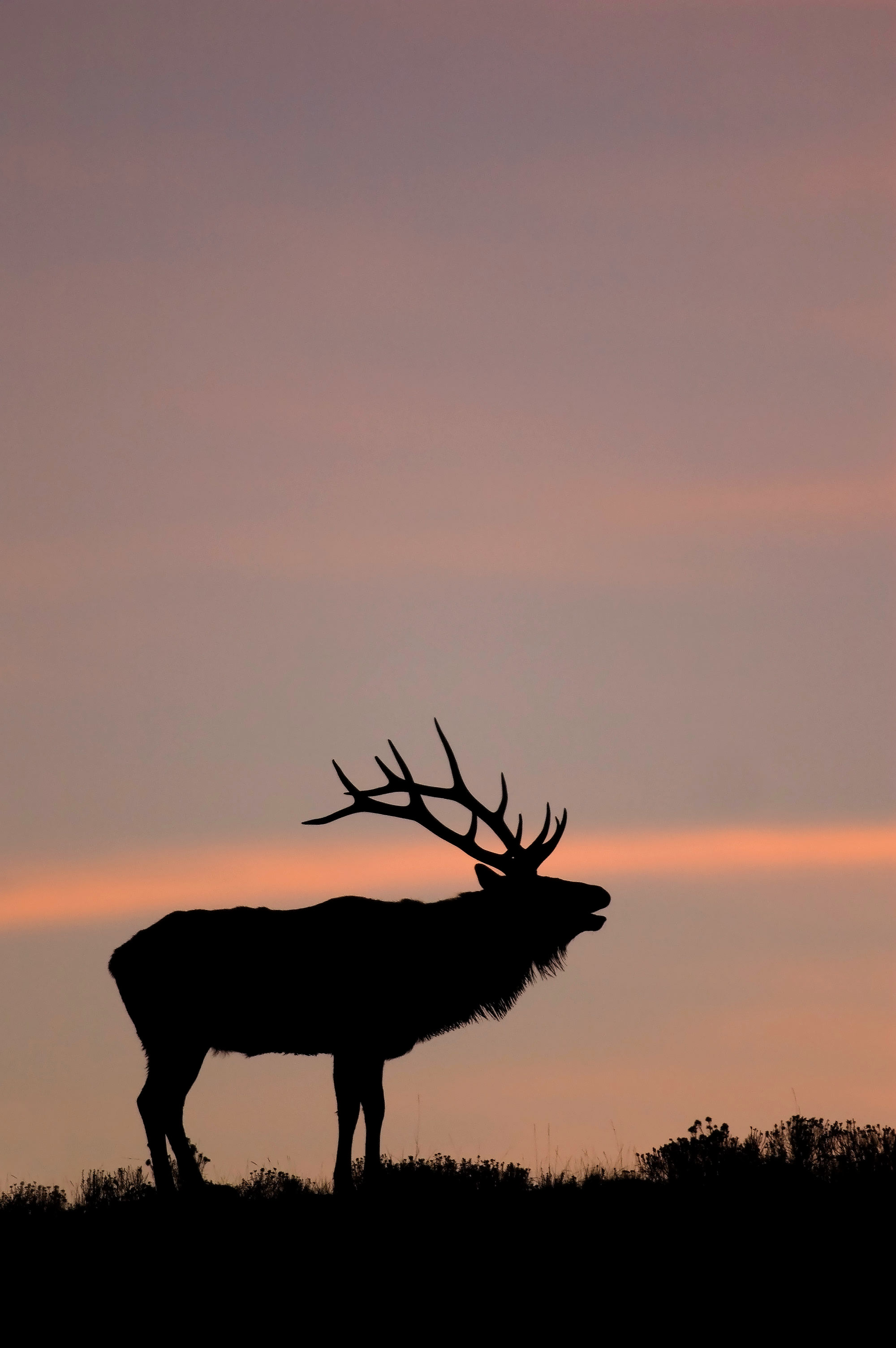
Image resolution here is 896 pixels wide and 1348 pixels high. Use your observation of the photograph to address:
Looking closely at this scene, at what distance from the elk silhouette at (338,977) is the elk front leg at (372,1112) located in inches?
0.4

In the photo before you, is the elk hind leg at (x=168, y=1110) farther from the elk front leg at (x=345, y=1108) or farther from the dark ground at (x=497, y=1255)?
the elk front leg at (x=345, y=1108)

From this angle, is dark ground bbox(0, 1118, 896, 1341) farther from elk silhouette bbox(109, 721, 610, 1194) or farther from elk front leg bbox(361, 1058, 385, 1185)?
elk silhouette bbox(109, 721, 610, 1194)

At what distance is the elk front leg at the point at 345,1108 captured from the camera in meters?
11.3

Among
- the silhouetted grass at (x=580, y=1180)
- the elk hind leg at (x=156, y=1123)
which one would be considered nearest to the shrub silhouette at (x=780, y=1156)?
the silhouetted grass at (x=580, y=1180)

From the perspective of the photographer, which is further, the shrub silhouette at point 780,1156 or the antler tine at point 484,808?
the antler tine at point 484,808

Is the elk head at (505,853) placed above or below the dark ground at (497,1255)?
above

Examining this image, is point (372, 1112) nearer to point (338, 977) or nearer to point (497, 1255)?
point (338, 977)

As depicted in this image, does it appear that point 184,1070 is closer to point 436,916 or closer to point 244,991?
point 244,991

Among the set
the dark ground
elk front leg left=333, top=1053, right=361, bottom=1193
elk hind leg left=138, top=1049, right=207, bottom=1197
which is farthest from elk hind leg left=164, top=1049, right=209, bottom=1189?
elk front leg left=333, top=1053, right=361, bottom=1193

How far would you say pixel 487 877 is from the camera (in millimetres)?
13461

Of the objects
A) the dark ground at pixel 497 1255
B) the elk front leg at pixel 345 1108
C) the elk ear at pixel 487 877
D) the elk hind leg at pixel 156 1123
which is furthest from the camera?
the elk ear at pixel 487 877

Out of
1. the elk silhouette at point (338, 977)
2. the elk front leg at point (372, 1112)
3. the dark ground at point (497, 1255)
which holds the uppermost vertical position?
the elk silhouette at point (338, 977)

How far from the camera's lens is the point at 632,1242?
9.20 meters

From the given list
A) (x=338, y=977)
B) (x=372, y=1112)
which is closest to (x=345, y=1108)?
(x=372, y=1112)
